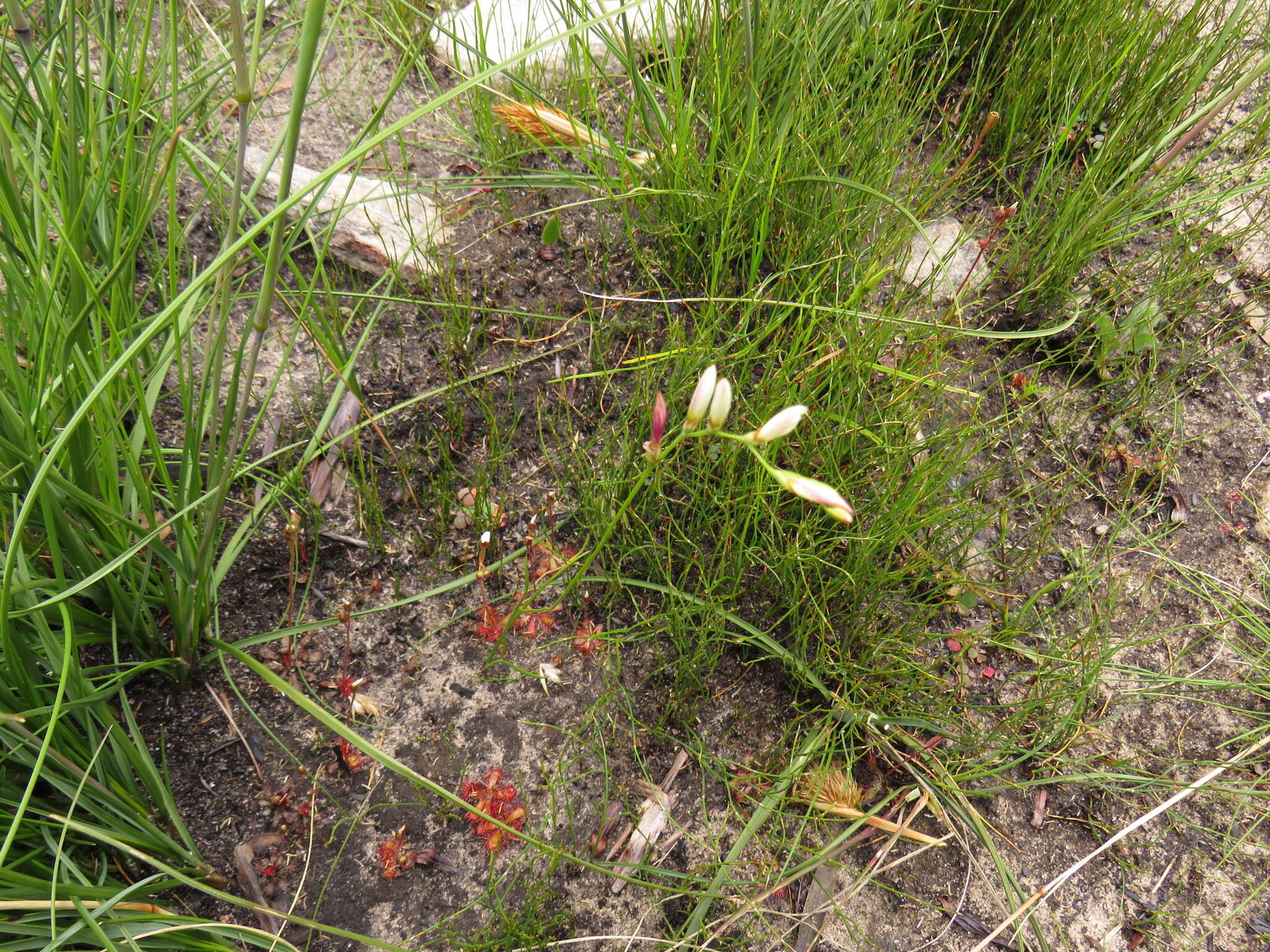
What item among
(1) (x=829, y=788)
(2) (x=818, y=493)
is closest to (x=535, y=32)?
(2) (x=818, y=493)

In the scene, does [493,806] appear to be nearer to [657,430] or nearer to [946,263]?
[657,430]

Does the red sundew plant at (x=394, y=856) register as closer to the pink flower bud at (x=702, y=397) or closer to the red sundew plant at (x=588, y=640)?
the red sundew plant at (x=588, y=640)

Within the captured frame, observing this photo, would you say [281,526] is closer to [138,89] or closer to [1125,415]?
[138,89]

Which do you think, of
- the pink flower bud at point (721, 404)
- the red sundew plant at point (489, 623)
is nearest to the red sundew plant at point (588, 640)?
the red sundew plant at point (489, 623)

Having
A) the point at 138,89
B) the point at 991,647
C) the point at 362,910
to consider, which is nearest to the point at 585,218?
the point at 138,89

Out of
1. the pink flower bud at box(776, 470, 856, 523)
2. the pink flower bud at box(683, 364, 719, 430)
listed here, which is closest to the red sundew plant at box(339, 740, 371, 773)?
the pink flower bud at box(683, 364, 719, 430)
